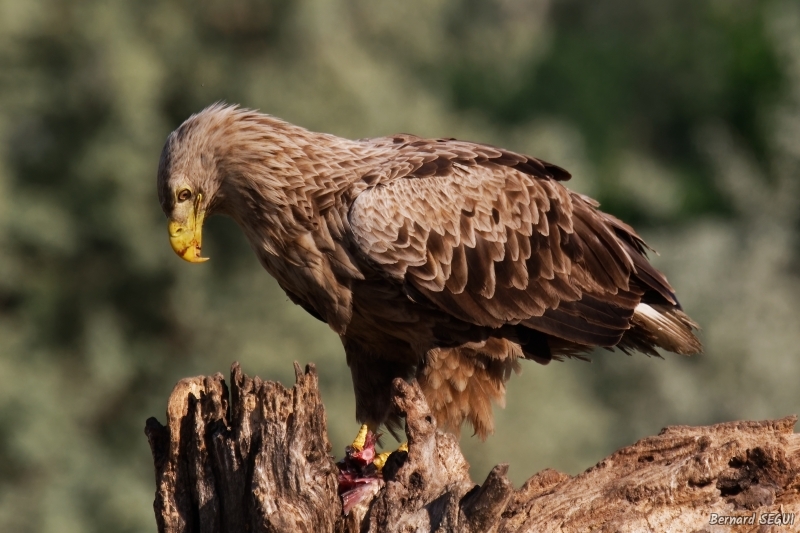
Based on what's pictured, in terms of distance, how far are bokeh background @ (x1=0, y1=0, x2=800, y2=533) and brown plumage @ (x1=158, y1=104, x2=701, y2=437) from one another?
43.9 ft

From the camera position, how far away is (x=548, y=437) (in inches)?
904

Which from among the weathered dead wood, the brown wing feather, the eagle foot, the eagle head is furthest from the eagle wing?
the weathered dead wood

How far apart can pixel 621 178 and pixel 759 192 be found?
9.23 meters

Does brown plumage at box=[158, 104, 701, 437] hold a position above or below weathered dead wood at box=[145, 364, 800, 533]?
above

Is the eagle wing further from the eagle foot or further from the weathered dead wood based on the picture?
the weathered dead wood

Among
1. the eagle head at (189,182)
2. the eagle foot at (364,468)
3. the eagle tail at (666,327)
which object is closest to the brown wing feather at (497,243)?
the eagle tail at (666,327)

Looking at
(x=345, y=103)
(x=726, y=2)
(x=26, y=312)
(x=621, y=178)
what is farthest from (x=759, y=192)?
(x=726, y=2)

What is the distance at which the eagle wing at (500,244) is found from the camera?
7199 mm

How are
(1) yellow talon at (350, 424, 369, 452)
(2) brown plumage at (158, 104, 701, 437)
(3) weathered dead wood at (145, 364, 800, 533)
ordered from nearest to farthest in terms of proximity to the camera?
(3) weathered dead wood at (145, 364, 800, 533), (2) brown plumage at (158, 104, 701, 437), (1) yellow talon at (350, 424, 369, 452)

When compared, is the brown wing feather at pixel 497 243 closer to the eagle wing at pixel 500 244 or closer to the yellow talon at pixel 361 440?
the eagle wing at pixel 500 244

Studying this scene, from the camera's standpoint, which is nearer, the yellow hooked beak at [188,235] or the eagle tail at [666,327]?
the yellow hooked beak at [188,235]

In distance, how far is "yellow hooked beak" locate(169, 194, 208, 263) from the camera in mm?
7051

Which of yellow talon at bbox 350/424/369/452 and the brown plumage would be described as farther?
yellow talon at bbox 350/424/369/452

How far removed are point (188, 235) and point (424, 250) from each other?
145 centimetres
